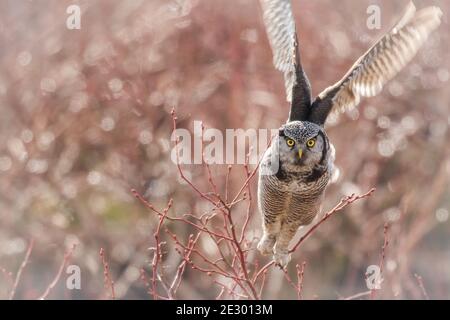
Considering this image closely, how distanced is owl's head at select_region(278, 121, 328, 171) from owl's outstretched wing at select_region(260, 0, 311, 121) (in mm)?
121

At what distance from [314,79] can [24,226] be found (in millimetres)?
2459

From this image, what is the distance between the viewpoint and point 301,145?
8.29 ft

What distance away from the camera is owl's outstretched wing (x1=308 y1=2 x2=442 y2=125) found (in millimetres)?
2607

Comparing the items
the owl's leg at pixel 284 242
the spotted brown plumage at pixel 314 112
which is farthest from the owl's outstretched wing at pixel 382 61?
the owl's leg at pixel 284 242

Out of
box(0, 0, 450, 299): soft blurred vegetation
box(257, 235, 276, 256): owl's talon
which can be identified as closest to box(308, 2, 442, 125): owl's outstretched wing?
box(257, 235, 276, 256): owl's talon

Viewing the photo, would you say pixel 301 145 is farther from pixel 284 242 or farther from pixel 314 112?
pixel 284 242

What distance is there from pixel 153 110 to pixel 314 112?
274 cm

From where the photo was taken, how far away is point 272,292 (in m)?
5.11

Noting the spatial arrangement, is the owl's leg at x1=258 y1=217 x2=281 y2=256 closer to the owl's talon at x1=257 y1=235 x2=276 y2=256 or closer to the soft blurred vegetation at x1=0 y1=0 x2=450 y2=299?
the owl's talon at x1=257 y1=235 x2=276 y2=256

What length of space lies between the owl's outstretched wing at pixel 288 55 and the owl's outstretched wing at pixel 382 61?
0.07m

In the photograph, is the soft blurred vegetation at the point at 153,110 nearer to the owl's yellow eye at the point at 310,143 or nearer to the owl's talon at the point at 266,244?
the owl's talon at the point at 266,244

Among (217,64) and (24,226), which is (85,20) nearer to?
(217,64)

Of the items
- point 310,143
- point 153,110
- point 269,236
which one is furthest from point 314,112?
point 153,110
